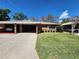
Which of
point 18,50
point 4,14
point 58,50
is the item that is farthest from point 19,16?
point 58,50

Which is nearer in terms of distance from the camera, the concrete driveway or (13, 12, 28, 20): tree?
the concrete driveway

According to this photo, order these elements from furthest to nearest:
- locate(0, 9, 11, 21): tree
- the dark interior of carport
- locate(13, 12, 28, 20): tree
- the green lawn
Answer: locate(13, 12, 28, 20): tree, locate(0, 9, 11, 21): tree, the dark interior of carport, the green lawn

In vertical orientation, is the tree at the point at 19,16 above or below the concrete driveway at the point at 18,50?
above

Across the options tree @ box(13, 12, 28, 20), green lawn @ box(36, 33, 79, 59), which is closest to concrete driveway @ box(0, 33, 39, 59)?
green lawn @ box(36, 33, 79, 59)

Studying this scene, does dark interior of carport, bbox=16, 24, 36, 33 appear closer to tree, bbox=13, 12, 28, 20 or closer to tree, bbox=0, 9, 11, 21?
tree, bbox=0, 9, 11, 21

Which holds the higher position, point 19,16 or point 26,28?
point 19,16

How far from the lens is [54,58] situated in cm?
827

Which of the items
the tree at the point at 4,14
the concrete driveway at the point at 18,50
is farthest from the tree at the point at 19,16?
the concrete driveway at the point at 18,50

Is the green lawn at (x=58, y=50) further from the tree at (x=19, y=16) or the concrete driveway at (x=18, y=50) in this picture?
the tree at (x=19, y=16)

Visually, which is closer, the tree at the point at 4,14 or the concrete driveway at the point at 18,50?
the concrete driveway at the point at 18,50

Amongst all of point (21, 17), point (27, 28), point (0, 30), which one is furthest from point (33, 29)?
point (21, 17)

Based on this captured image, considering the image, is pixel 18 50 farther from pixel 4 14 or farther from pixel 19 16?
pixel 19 16

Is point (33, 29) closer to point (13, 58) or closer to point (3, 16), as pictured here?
point (3, 16)

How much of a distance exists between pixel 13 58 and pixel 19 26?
3438cm
